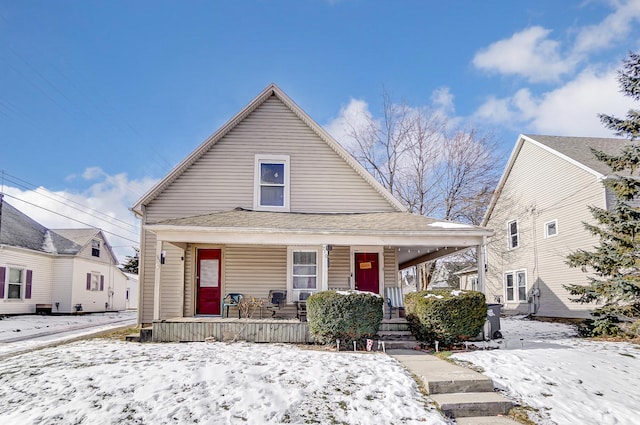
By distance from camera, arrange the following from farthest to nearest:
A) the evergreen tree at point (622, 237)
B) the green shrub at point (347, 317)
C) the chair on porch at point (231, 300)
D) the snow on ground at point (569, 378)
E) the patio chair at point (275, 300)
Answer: the patio chair at point (275, 300) → the chair on porch at point (231, 300) → the evergreen tree at point (622, 237) → the green shrub at point (347, 317) → the snow on ground at point (569, 378)

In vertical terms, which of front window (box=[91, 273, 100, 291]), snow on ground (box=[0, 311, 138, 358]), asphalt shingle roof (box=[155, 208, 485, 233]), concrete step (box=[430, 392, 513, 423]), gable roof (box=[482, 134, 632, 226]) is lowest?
snow on ground (box=[0, 311, 138, 358])

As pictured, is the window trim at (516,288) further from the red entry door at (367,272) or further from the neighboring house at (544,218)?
the red entry door at (367,272)

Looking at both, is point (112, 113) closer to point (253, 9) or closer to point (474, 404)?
point (253, 9)

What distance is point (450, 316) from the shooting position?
28.1 ft

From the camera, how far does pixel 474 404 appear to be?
551 centimetres

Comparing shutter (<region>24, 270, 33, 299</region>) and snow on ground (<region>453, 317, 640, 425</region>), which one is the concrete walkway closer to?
snow on ground (<region>453, 317, 640, 425</region>)

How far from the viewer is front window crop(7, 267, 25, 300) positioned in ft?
62.5

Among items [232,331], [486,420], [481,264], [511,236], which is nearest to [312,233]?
[232,331]

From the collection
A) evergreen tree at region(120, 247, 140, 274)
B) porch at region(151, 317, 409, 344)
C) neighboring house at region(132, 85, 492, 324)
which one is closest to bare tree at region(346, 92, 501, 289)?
neighboring house at region(132, 85, 492, 324)

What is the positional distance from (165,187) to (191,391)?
26.1 feet

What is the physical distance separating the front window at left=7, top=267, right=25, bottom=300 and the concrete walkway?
19.4m

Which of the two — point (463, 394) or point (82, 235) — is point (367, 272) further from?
point (82, 235)

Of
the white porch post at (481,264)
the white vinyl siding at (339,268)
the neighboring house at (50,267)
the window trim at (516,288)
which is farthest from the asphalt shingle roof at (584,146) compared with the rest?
the neighboring house at (50,267)

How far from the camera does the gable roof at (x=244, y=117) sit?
12266mm
